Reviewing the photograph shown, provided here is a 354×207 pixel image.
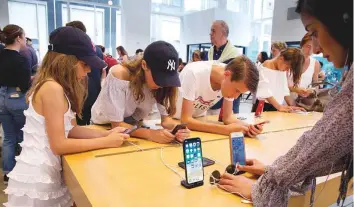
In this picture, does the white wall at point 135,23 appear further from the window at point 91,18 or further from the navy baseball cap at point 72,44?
the navy baseball cap at point 72,44

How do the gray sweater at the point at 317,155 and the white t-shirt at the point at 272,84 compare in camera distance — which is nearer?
the gray sweater at the point at 317,155

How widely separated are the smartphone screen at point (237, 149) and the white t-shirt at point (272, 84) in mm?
1436

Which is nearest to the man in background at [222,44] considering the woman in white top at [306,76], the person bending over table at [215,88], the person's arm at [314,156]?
the woman in white top at [306,76]

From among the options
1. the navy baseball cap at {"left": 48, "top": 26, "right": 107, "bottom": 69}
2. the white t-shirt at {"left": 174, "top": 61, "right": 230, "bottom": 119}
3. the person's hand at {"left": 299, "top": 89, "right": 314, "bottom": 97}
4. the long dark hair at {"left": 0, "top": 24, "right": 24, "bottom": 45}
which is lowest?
the person's hand at {"left": 299, "top": 89, "right": 314, "bottom": 97}

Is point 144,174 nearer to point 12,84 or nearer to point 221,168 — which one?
point 221,168

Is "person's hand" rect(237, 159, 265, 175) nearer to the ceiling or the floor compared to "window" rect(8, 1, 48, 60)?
nearer to the floor

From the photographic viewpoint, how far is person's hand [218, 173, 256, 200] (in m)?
0.87

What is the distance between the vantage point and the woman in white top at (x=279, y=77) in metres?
2.36

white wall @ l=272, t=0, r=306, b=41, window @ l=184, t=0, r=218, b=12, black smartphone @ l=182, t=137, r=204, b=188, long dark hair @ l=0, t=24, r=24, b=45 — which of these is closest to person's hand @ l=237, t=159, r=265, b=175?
black smartphone @ l=182, t=137, r=204, b=188

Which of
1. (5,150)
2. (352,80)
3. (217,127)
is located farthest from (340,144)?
(5,150)

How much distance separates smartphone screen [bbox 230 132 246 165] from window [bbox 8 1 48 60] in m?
7.35

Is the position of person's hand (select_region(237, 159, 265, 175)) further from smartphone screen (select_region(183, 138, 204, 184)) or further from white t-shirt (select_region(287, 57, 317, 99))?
white t-shirt (select_region(287, 57, 317, 99))

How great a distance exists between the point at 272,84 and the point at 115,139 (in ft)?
5.71

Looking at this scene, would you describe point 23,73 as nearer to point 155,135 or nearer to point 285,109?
point 155,135
